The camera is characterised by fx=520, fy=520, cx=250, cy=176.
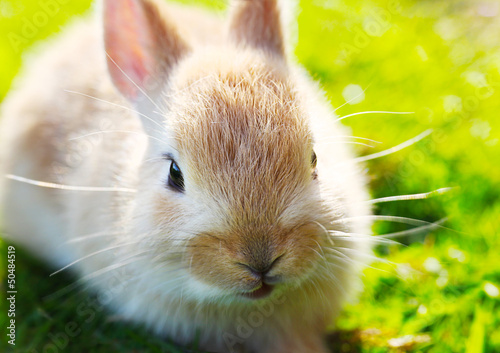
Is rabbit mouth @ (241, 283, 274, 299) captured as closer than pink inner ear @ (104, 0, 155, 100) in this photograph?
Yes

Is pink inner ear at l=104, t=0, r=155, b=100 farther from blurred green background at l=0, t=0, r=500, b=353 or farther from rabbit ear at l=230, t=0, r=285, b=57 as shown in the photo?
blurred green background at l=0, t=0, r=500, b=353

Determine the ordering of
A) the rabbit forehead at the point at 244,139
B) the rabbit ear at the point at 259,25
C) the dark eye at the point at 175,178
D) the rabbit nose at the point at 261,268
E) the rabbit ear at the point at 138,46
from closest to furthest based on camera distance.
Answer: the rabbit nose at the point at 261,268
the rabbit forehead at the point at 244,139
the dark eye at the point at 175,178
the rabbit ear at the point at 138,46
the rabbit ear at the point at 259,25

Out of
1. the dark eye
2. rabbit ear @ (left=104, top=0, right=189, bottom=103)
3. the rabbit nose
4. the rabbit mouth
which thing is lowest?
the rabbit mouth

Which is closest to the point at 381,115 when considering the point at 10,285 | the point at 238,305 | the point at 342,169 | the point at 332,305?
the point at 342,169

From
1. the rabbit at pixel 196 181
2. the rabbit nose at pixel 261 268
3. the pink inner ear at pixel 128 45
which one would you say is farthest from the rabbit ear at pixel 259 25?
the rabbit nose at pixel 261 268

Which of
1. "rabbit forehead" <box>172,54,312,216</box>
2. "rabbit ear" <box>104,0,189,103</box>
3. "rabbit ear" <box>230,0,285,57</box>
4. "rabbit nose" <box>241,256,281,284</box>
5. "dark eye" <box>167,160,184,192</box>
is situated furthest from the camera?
"rabbit ear" <box>230,0,285,57</box>

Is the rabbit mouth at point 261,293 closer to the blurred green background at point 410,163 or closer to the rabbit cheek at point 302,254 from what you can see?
the rabbit cheek at point 302,254

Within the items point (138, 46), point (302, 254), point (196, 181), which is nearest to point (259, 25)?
point (138, 46)

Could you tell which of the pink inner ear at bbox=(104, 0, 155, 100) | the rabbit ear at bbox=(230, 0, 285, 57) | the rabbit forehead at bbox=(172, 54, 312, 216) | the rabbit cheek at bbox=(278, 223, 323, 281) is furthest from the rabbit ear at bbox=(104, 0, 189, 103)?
the rabbit cheek at bbox=(278, 223, 323, 281)
